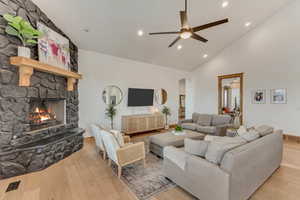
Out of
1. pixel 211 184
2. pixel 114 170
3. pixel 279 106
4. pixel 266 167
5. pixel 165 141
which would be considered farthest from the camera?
pixel 279 106

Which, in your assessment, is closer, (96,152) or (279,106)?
(96,152)

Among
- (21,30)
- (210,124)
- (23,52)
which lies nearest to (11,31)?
(21,30)

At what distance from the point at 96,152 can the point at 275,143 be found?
4146mm

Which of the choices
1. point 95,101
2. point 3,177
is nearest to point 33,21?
point 95,101

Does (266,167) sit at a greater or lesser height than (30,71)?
lesser

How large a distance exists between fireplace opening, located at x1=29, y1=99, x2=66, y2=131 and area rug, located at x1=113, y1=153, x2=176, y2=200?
2152mm

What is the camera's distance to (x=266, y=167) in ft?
7.45

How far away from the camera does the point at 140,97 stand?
598 cm

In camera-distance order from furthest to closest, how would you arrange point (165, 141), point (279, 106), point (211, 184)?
1. point (279, 106)
2. point (165, 141)
3. point (211, 184)

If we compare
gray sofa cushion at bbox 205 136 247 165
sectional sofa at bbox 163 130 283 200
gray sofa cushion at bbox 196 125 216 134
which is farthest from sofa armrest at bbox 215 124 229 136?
gray sofa cushion at bbox 205 136 247 165

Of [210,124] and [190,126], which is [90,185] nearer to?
[190,126]

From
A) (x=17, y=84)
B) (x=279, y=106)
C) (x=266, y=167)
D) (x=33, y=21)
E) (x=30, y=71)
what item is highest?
(x=33, y=21)

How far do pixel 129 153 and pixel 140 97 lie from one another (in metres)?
3.56

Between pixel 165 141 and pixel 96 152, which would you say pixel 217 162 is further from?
pixel 96 152
